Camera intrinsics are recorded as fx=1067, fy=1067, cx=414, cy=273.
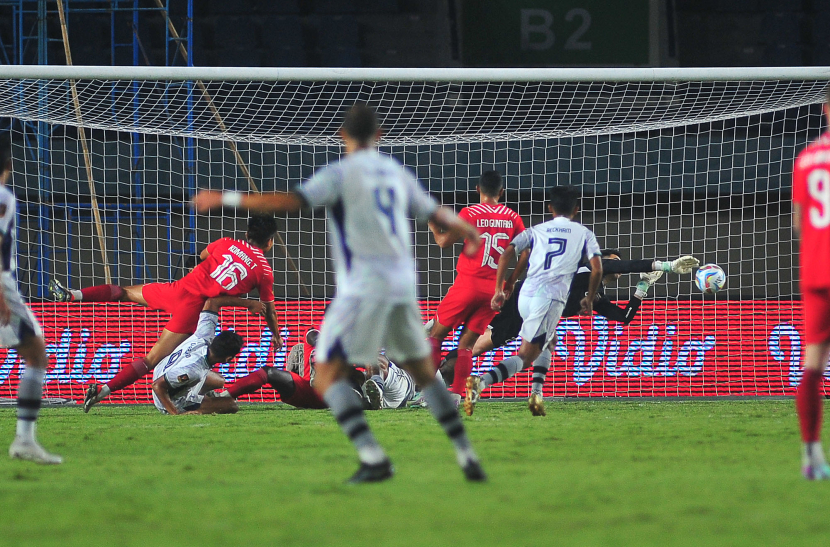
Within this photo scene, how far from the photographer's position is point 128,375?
9594mm

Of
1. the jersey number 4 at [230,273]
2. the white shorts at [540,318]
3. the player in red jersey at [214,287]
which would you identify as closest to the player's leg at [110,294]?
the player in red jersey at [214,287]

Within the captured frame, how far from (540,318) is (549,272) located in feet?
1.26

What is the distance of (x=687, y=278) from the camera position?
612 inches

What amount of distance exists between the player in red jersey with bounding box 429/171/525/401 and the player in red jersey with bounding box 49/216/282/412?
1565mm

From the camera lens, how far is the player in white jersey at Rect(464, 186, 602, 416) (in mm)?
8617

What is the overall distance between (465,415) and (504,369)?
0.55 m

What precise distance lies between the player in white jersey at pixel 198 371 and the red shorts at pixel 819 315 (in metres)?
5.76

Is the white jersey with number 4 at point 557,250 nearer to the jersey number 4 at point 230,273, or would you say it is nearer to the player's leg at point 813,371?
the jersey number 4 at point 230,273

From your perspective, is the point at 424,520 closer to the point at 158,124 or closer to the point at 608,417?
the point at 608,417

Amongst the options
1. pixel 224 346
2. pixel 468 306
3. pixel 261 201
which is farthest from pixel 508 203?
pixel 261 201

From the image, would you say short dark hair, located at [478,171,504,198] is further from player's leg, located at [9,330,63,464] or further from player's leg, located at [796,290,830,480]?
player's leg, located at [796,290,830,480]

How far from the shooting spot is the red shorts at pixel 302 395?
9398 mm

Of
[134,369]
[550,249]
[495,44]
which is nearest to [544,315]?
[550,249]

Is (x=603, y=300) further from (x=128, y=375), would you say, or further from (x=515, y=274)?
(x=128, y=375)
